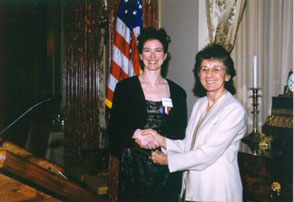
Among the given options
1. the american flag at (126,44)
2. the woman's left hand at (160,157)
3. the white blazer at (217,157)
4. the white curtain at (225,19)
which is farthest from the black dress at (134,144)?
the american flag at (126,44)

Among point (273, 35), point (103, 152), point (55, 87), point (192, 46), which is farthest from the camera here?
point (55, 87)

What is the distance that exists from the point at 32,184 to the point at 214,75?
1.37m

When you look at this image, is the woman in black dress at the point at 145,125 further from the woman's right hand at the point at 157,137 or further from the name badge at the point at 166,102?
the woman's right hand at the point at 157,137

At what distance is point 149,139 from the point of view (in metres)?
2.42

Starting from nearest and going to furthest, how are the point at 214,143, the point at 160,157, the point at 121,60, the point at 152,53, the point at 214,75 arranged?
the point at 214,143 → the point at 214,75 → the point at 160,157 → the point at 152,53 → the point at 121,60

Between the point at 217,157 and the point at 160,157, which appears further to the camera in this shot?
the point at 160,157

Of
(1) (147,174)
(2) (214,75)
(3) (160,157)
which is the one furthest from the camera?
(1) (147,174)

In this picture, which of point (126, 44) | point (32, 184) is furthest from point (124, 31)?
point (32, 184)

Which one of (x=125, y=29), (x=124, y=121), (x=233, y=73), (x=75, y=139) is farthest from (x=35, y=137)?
(x=233, y=73)

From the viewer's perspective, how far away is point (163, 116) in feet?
8.35

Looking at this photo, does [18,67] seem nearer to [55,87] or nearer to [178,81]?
[55,87]

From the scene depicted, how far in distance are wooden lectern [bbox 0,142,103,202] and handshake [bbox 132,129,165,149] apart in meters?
1.31

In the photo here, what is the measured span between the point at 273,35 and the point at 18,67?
18.4ft

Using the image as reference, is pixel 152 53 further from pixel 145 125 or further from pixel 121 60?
pixel 121 60
